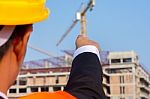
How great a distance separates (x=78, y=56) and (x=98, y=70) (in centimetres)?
7

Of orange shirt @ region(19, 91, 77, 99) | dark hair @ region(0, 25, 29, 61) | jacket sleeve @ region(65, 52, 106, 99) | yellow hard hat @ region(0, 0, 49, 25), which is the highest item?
yellow hard hat @ region(0, 0, 49, 25)

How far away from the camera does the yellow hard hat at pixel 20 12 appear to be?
22.5 inches

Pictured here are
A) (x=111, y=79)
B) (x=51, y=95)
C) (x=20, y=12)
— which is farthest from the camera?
(x=111, y=79)

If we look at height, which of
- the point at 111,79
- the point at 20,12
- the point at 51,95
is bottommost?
the point at 51,95

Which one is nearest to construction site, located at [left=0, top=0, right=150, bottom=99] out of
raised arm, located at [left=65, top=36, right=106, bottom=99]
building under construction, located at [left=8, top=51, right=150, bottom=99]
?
building under construction, located at [left=8, top=51, right=150, bottom=99]

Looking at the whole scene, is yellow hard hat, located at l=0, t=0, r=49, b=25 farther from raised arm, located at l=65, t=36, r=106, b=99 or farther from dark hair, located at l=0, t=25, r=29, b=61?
raised arm, located at l=65, t=36, r=106, b=99

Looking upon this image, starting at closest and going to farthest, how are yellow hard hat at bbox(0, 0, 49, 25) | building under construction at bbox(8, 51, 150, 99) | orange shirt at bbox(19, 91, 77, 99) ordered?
yellow hard hat at bbox(0, 0, 49, 25)
orange shirt at bbox(19, 91, 77, 99)
building under construction at bbox(8, 51, 150, 99)

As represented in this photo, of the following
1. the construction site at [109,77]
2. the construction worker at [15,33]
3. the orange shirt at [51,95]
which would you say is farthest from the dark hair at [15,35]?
the construction site at [109,77]

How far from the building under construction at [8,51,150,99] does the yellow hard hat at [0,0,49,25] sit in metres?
48.5

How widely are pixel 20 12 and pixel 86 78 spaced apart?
270 mm

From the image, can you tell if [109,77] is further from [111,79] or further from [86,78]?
[86,78]

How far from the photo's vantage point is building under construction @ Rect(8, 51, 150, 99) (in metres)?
51.4

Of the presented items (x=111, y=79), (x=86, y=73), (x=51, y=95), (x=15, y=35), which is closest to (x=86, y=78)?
(x=86, y=73)

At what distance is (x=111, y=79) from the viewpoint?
5416 cm
